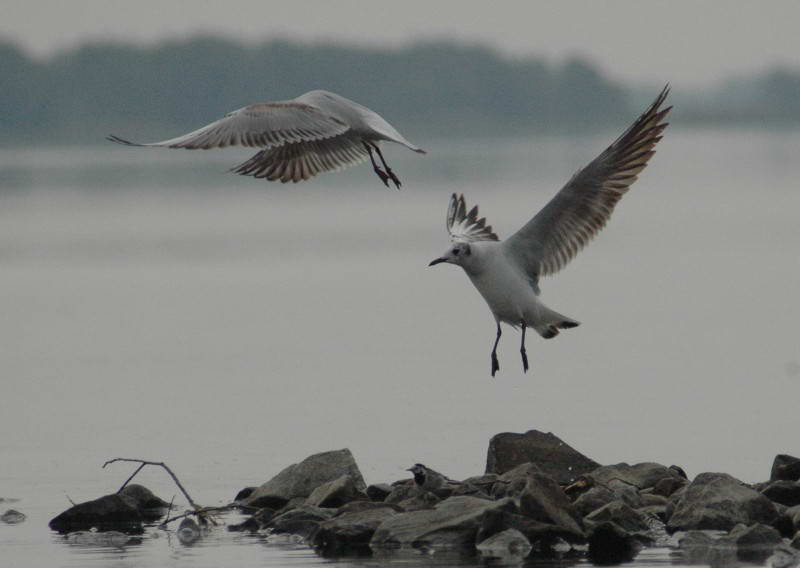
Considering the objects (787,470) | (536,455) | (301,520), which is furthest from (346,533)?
(787,470)

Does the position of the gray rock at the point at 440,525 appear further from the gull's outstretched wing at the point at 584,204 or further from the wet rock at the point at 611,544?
the gull's outstretched wing at the point at 584,204

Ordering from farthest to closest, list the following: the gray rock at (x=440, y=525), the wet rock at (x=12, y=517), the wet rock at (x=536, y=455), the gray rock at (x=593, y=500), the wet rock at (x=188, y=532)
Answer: the wet rock at (x=536, y=455) → the wet rock at (x=12, y=517) → the wet rock at (x=188, y=532) → the gray rock at (x=593, y=500) → the gray rock at (x=440, y=525)

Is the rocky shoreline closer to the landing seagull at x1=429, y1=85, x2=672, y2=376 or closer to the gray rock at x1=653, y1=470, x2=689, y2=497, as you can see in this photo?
the gray rock at x1=653, y1=470, x2=689, y2=497

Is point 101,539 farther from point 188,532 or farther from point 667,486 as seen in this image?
point 667,486

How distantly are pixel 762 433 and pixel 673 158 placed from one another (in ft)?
265

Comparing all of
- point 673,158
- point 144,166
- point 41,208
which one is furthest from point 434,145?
point 41,208

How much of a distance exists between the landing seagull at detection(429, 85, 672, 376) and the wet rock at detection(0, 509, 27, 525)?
11.9 ft

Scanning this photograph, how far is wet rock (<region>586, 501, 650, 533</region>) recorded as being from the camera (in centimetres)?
1156

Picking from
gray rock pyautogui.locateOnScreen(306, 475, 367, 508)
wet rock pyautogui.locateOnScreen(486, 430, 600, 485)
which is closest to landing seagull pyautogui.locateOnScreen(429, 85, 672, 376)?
wet rock pyautogui.locateOnScreen(486, 430, 600, 485)

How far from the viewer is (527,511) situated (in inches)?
453

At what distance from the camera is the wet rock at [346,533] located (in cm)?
1162

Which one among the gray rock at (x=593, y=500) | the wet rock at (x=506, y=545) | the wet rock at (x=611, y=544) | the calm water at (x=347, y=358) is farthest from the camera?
the calm water at (x=347, y=358)

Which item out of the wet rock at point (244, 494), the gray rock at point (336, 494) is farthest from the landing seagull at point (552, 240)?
the wet rock at point (244, 494)

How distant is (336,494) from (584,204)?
3.18 m
